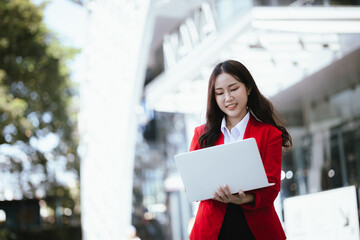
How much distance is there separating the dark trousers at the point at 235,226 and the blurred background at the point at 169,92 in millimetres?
718

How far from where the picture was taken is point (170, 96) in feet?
37.9

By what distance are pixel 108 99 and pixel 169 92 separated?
2.37 m

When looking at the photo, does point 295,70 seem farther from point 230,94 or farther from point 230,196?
point 230,196

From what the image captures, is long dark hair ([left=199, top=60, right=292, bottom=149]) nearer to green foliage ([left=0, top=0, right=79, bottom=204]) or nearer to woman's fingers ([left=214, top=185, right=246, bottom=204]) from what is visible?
woman's fingers ([left=214, top=185, right=246, bottom=204])

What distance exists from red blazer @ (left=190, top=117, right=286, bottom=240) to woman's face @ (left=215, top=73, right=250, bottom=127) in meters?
0.11

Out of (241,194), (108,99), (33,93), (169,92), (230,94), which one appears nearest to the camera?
(241,194)

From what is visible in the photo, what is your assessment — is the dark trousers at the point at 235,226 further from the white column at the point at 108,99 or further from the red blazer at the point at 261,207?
the white column at the point at 108,99

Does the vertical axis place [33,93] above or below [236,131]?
above

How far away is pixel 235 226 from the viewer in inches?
83.0

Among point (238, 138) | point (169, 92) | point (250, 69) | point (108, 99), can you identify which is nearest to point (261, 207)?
point (238, 138)

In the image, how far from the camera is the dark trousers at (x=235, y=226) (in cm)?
210

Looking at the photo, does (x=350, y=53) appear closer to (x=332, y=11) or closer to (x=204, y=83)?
(x=332, y=11)

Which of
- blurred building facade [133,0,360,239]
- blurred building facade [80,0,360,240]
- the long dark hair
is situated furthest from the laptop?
blurred building facade [80,0,360,240]

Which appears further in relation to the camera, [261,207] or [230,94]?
[230,94]
